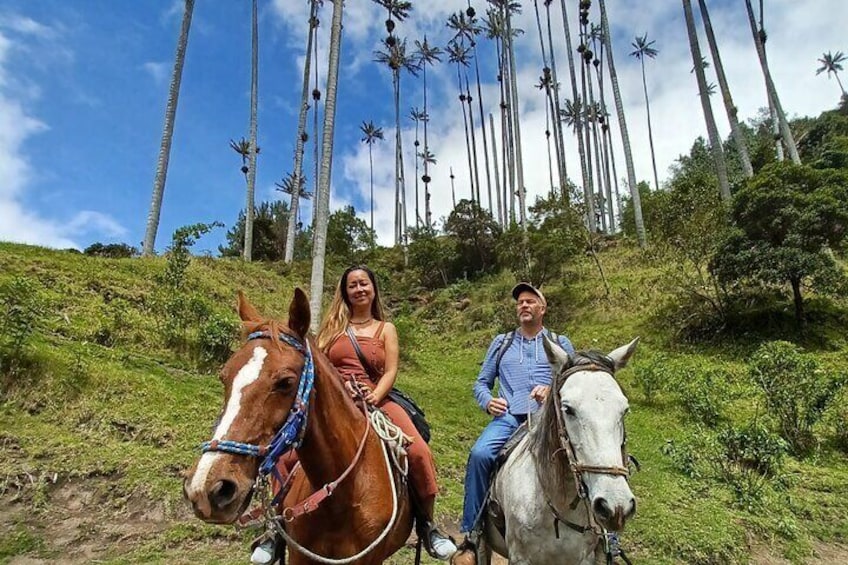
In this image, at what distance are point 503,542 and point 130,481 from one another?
474 centimetres

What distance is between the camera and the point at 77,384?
24.8ft

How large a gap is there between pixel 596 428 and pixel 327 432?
141 centimetres

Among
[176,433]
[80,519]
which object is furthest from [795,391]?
[80,519]

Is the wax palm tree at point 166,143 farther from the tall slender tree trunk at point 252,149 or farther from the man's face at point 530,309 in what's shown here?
the man's face at point 530,309

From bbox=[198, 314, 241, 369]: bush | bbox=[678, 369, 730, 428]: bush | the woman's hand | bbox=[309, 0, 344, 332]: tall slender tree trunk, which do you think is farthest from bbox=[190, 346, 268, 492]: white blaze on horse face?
bbox=[678, 369, 730, 428]: bush

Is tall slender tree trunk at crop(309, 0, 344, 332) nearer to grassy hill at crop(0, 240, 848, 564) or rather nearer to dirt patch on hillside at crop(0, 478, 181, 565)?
grassy hill at crop(0, 240, 848, 564)

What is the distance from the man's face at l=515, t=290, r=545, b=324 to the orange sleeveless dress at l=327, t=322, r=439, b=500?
4.42 ft

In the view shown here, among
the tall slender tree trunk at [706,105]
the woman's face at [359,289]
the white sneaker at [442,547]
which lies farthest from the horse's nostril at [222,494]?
the tall slender tree trunk at [706,105]

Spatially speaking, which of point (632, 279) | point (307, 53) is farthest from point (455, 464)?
point (307, 53)

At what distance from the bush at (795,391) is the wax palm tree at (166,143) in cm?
1999

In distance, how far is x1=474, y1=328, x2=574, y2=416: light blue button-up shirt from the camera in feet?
13.5

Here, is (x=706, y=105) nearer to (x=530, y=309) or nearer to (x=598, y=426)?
(x=530, y=309)

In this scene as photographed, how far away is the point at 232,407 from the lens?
193 centimetres

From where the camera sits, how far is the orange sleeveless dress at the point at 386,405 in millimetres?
3236
